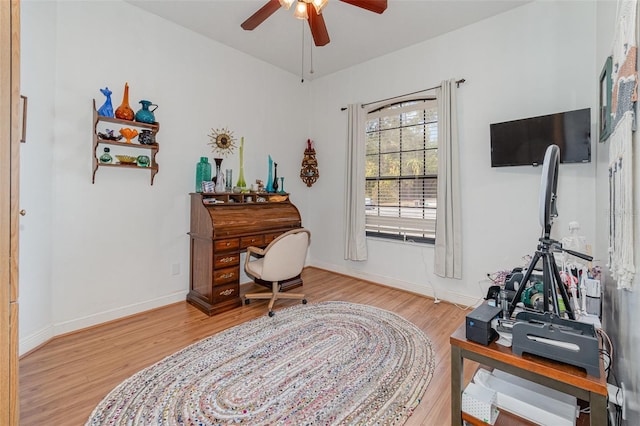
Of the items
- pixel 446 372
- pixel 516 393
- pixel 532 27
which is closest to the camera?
pixel 516 393

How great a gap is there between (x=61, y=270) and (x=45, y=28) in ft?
6.66

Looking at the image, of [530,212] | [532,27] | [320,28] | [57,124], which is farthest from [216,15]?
[530,212]

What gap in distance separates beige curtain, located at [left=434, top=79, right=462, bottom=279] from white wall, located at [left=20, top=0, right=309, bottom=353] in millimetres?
2559

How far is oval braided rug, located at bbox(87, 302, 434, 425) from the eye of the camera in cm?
166

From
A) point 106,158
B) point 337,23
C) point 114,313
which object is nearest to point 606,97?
point 337,23

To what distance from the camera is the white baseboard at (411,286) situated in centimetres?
333

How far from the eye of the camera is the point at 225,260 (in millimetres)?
3174

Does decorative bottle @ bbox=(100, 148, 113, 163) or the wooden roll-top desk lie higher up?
decorative bottle @ bbox=(100, 148, 113, 163)

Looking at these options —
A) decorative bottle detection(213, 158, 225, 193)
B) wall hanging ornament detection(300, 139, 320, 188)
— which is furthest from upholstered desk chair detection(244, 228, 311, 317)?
wall hanging ornament detection(300, 139, 320, 188)

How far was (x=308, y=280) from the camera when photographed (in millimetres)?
4230

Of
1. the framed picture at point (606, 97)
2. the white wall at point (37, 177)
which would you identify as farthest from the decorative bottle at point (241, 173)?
the framed picture at point (606, 97)

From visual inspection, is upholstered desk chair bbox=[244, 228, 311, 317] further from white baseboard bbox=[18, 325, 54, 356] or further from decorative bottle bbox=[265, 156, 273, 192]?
white baseboard bbox=[18, 325, 54, 356]

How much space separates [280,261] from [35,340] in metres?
2.08

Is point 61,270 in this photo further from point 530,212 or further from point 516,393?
point 530,212
